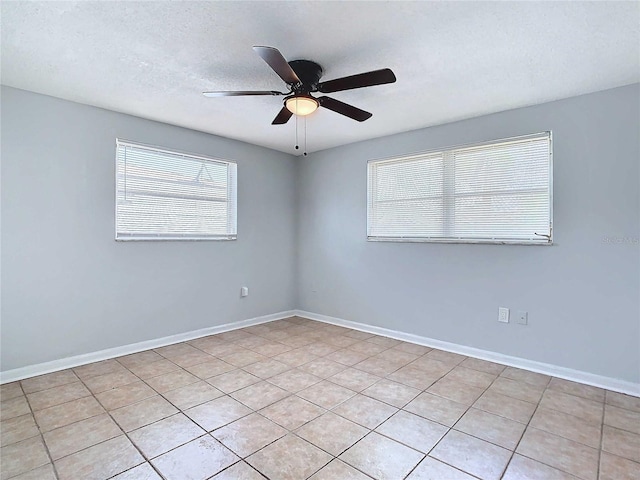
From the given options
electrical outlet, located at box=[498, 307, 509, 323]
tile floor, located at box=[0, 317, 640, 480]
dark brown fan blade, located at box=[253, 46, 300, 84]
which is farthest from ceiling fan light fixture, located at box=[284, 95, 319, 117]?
electrical outlet, located at box=[498, 307, 509, 323]

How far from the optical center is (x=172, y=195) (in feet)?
12.4

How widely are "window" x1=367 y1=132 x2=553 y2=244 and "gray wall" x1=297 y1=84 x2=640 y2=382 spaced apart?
0.10 m

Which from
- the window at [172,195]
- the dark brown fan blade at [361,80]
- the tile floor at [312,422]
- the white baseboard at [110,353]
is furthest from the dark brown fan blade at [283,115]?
the white baseboard at [110,353]

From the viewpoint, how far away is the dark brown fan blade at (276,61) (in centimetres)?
172

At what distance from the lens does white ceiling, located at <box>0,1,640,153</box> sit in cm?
182

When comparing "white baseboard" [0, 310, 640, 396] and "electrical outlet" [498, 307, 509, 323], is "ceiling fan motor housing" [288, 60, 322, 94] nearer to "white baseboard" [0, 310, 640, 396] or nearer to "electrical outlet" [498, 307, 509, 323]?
"electrical outlet" [498, 307, 509, 323]

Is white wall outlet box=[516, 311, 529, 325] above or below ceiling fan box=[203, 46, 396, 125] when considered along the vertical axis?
below

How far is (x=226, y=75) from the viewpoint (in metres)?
2.55

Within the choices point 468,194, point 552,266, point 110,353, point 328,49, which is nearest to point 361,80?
point 328,49

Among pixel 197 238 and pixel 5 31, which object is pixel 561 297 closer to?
pixel 197 238

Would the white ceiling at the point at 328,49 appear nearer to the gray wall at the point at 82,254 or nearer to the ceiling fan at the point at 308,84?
the ceiling fan at the point at 308,84

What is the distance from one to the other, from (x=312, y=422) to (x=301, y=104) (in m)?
2.13

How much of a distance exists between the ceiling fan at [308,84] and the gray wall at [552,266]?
1733 millimetres

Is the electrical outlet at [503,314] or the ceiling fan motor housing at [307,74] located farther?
the electrical outlet at [503,314]
